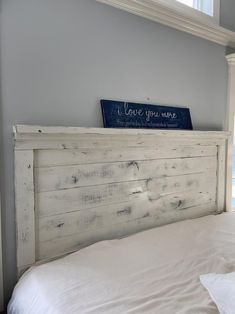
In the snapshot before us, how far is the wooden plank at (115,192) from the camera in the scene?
1.35 m

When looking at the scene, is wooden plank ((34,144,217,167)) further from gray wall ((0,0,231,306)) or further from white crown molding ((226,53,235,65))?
white crown molding ((226,53,235,65))

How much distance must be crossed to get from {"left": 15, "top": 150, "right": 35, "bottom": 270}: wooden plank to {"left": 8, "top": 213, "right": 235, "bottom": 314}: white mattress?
0.10 metres

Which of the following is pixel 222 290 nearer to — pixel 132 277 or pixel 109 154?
pixel 132 277

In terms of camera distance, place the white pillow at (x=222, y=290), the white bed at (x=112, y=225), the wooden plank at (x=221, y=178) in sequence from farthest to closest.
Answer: the wooden plank at (x=221, y=178), the white bed at (x=112, y=225), the white pillow at (x=222, y=290)

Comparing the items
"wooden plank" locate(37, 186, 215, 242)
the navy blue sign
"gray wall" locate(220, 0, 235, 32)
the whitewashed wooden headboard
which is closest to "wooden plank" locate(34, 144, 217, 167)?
the whitewashed wooden headboard

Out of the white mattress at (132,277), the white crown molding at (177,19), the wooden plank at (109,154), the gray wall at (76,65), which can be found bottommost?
the white mattress at (132,277)

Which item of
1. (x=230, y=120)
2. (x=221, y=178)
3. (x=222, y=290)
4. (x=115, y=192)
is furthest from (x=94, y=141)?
(x=230, y=120)

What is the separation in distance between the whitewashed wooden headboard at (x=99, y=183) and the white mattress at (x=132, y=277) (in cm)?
12

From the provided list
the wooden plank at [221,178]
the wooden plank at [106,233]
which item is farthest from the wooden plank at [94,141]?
the wooden plank at [106,233]

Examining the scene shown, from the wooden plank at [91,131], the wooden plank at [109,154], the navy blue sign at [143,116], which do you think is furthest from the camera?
the navy blue sign at [143,116]

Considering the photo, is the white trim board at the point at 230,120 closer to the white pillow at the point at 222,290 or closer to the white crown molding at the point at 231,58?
the white crown molding at the point at 231,58

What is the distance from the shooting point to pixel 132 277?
3.76 ft

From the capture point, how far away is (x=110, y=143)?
1.54 m

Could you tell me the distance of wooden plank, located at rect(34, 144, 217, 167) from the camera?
133 centimetres
